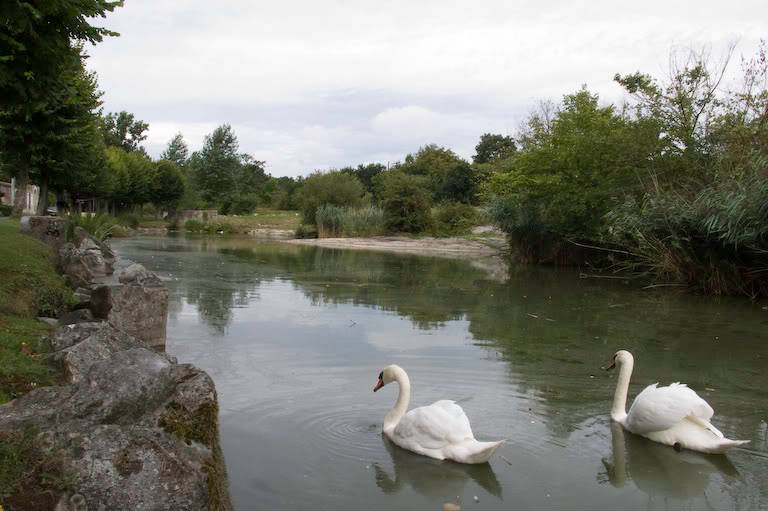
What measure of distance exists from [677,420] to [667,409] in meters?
0.13

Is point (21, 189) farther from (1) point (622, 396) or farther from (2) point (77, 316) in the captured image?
(1) point (622, 396)

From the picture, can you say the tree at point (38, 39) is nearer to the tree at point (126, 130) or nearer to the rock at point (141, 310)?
the rock at point (141, 310)

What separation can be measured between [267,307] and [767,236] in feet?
Result: 38.8

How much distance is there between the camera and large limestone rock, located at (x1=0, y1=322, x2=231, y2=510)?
3.75 meters

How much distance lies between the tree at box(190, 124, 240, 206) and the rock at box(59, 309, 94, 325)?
234 feet

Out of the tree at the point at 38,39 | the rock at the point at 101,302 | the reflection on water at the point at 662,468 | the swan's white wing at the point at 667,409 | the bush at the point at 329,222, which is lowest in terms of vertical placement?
the reflection on water at the point at 662,468

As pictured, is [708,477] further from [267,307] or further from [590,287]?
[590,287]

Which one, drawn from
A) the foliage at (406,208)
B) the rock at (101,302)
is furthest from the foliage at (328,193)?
the rock at (101,302)

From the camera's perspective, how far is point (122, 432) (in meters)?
3.96

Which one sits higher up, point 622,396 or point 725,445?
point 622,396

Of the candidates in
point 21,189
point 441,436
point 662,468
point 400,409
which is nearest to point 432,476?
point 441,436

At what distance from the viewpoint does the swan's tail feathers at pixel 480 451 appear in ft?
19.3

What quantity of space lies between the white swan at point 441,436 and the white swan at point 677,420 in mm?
1737

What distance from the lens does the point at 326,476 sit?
575cm
